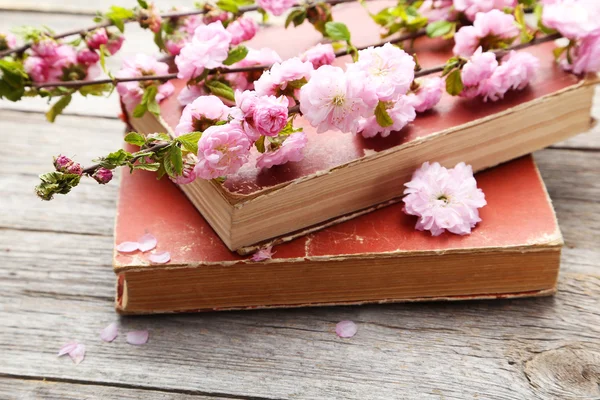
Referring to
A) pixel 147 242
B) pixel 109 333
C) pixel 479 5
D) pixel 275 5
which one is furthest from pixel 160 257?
pixel 479 5

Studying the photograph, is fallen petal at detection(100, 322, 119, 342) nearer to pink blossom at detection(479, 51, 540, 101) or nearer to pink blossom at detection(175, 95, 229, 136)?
pink blossom at detection(175, 95, 229, 136)

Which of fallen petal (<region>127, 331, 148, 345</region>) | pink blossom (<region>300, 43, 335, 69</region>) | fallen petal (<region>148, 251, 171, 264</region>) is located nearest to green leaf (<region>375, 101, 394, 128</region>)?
pink blossom (<region>300, 43, 335, 69</region>)

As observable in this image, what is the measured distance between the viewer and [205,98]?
1064 millimetres

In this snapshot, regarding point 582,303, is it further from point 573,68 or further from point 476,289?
point 573,68

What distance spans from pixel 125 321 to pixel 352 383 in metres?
0.38

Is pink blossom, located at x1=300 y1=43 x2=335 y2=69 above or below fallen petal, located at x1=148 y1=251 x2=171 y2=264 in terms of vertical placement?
above

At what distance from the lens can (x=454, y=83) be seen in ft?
4.03

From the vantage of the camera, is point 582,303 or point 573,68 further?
point 573,68

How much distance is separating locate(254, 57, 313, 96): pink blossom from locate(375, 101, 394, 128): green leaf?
12 cm

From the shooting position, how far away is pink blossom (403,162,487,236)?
45.6 inches

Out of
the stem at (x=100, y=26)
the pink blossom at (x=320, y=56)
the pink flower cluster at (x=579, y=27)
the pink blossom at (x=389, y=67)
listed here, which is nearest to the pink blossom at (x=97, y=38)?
the stem at (x=100, y=26)

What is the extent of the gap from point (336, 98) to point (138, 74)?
1.34 feet

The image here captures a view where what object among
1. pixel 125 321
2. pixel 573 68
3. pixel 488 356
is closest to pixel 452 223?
pixel 488 356

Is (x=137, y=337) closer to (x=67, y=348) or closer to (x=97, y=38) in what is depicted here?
(x=67, y=348)
